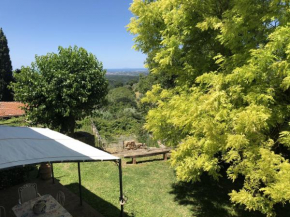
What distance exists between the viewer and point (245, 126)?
4.03 metres

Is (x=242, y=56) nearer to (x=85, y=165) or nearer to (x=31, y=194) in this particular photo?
(x=31, y=194)

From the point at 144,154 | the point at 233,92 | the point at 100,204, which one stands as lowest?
the point at 100,204

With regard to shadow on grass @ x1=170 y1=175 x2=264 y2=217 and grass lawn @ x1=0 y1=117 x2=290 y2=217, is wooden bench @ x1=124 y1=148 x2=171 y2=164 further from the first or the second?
shadow on grass @ x1=170 y1=175 x2=264 y2=217

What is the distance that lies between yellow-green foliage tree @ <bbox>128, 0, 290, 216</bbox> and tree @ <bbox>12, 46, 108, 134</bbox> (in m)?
6.44

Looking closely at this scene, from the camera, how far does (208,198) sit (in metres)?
8.30

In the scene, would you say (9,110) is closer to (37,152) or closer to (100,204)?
(100,204)

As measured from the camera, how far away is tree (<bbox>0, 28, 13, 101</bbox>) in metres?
33.4

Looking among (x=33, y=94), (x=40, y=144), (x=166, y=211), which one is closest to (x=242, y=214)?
(x=166, y=211)

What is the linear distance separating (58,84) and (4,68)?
28.9 m

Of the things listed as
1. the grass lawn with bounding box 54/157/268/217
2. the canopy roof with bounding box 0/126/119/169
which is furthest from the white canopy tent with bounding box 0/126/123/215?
the grass lawn with bounding box 54/157/268/217

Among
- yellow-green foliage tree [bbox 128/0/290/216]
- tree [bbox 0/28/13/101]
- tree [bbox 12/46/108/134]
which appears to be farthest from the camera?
tree [bbox 0/28/13/101]

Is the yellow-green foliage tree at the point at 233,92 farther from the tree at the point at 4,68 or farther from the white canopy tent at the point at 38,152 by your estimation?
the tree at the point at 4,68

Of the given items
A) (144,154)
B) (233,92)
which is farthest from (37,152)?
(144,154)

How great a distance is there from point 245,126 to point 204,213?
4.57 meters
